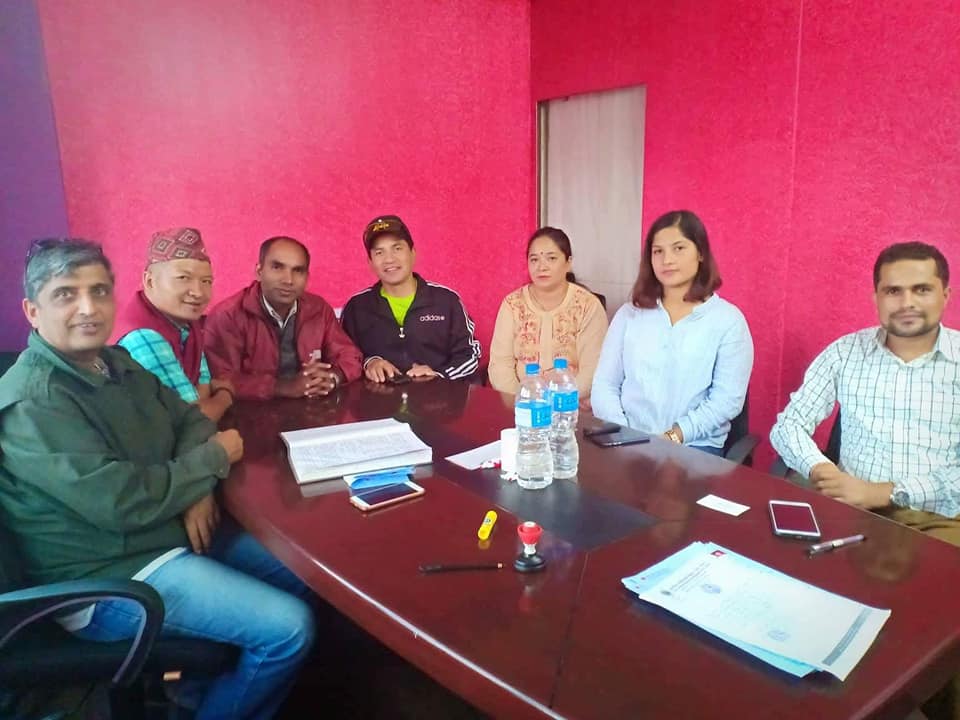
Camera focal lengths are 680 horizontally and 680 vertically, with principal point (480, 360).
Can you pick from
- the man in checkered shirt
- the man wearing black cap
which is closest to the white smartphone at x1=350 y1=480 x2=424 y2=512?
the man in checkered shirt

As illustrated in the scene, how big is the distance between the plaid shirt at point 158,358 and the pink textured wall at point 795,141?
7.80 feet

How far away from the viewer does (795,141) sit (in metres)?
2.83

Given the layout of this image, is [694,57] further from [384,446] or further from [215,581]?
[215,581]

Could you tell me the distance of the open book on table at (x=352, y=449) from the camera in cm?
162

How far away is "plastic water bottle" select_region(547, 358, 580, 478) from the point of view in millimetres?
1589

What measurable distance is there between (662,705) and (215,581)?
1.05 m

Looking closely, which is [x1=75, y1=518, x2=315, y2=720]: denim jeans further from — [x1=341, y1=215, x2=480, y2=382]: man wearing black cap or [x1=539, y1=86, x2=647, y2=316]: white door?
[x1=539, y1=86, x2=647, y2=316]: white door

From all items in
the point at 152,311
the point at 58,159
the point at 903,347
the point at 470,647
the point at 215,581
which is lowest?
the point at 215,581

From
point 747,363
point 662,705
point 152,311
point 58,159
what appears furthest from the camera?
point 58,159

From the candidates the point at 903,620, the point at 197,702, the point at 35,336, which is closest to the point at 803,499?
the point at 903,620

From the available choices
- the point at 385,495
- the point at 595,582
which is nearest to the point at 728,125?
the point at 385,495

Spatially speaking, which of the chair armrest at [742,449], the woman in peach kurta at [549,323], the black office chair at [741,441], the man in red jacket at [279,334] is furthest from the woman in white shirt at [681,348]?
the man in red jacket at [279,334]

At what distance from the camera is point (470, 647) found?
0.96m

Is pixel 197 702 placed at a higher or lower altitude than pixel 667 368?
lower
